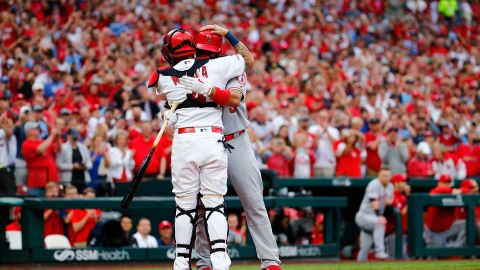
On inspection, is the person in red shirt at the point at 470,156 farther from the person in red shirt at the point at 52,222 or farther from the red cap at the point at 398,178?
the person in red shirt at the point at 52,222

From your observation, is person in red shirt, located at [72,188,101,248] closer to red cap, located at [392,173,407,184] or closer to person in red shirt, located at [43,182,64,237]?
person in red shirt, located at [43,182,64,237]

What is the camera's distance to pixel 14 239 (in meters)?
12.2

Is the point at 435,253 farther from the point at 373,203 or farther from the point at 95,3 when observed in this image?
the point at 95,3

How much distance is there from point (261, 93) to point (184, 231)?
34.7 feet

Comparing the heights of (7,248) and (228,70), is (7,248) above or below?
below

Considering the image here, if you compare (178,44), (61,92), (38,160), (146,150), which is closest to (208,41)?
(178,44)

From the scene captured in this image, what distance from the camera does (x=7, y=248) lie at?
11789mm

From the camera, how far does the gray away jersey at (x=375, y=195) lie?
14.3 meters

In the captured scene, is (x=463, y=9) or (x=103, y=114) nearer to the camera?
(x=103, y=114)

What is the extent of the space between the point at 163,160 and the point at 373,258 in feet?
10.4

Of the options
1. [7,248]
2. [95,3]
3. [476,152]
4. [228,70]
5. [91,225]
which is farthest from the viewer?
[95,3]

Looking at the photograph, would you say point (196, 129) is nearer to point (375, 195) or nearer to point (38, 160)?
point (38, 160)

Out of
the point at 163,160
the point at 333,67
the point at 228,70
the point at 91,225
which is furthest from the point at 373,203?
the point at 333,67

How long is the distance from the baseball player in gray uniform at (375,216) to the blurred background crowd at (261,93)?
0.77 m
